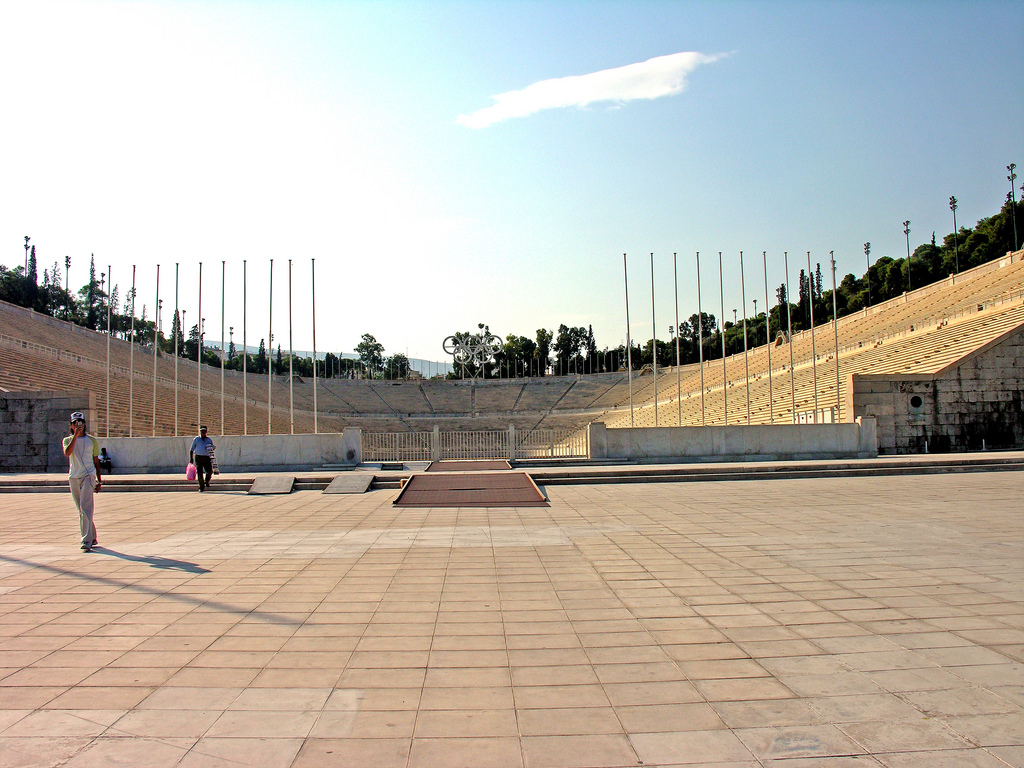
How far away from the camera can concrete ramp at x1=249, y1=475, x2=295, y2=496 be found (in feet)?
45.5

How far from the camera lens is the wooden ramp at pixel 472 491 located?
1162 centimetres

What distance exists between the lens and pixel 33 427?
1922 centimetres

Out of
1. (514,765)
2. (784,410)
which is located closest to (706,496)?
(514,765)

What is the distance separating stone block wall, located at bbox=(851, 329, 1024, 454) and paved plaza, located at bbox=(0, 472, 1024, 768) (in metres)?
13.8

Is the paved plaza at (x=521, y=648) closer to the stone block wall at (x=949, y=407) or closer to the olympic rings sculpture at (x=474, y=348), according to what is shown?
the stone block wall at (x=949, y=407)

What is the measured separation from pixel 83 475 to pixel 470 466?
1112cm

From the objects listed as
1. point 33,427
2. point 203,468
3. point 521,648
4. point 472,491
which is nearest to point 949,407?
point 472,491

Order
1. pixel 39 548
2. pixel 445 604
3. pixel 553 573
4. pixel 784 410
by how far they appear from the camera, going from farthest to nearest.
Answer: pixel 784 410 → pixel 39 548 → pixel 553 573 → pixel 445 604

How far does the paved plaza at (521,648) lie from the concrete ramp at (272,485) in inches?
207

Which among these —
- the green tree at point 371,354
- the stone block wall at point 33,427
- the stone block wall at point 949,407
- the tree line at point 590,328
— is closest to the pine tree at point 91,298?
the tree line at point 590,328

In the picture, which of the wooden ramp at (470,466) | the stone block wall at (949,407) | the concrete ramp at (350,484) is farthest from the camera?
the stone block wall at (949,407)

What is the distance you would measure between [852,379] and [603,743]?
21000 mm

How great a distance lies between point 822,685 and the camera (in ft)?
11.6

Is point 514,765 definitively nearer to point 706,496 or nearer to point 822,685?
point 822,685
